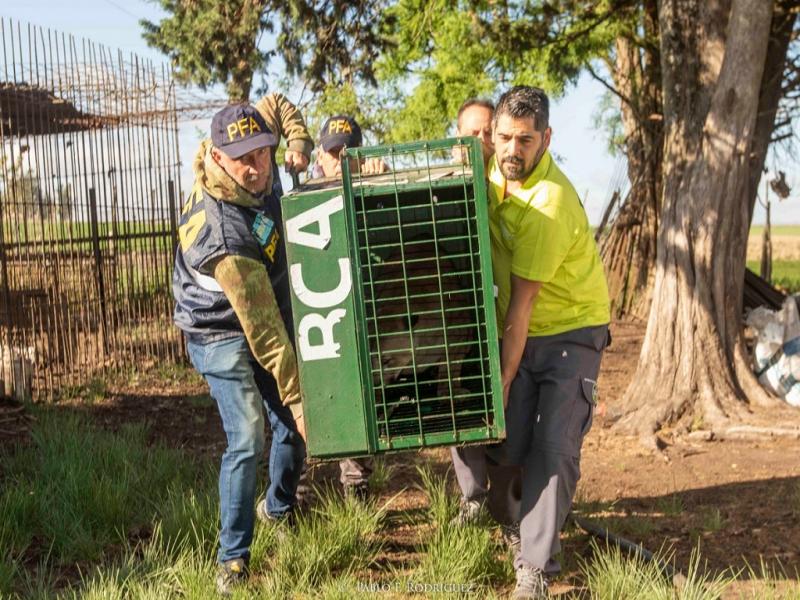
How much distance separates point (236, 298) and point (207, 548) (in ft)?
4.17

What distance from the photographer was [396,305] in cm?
350

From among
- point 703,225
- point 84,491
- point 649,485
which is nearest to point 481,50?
point 703,225

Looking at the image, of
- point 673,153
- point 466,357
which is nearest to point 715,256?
point 673,153

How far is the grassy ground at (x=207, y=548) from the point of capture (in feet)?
12.6

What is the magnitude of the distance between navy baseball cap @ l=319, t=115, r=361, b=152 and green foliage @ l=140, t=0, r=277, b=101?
383 cm

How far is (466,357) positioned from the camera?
11.5 ft

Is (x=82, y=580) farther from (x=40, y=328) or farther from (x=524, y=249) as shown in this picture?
(x=40, y=328)

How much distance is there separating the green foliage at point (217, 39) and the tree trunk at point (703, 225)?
3.40m

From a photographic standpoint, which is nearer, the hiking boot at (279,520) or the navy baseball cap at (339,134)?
the hiking boot at (279,520)

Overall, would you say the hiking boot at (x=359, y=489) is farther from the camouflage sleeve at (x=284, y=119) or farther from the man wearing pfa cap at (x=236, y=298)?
the camouflage sleeve at (x=284, y=119)

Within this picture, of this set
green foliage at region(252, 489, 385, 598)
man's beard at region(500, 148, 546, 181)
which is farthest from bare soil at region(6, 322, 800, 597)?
man's beard at region(500, 148, 546, 181)

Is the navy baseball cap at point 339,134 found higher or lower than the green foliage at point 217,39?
lower

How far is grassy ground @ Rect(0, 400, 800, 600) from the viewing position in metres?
3.84

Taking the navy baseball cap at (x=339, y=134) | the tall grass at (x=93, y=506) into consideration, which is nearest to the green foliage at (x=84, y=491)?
the tall grass at (x=93, y=506)
